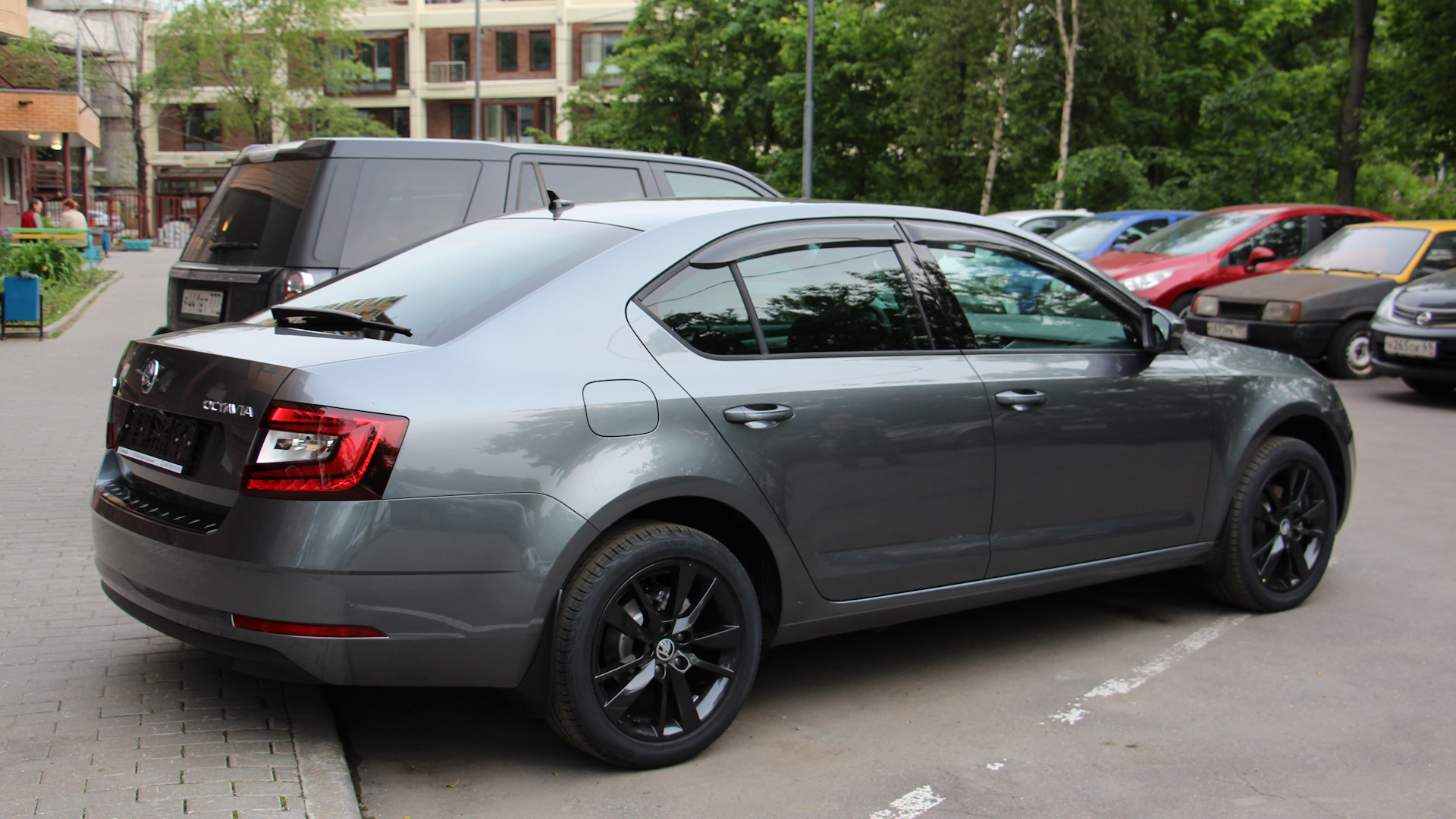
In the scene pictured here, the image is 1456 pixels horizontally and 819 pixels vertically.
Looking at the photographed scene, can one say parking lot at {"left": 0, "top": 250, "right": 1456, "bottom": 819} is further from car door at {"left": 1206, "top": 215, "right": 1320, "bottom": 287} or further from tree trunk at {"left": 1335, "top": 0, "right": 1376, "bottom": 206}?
tree trunk at {"left": 1335, "top": 0, "right": 1376, "bottom": 206}

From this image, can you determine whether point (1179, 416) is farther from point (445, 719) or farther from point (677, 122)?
point (677, 122)

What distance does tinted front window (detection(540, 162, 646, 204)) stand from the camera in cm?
739

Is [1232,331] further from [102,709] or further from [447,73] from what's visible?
[447,73]

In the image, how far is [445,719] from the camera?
3.91m

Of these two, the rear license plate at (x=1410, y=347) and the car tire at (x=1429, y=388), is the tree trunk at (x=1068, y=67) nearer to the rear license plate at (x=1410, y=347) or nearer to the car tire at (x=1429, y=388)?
the car tire at (x=1429, y=388)

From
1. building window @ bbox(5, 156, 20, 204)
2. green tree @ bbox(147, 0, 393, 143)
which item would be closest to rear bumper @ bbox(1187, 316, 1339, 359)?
building window @ bbox(5, 156, 20, 204)

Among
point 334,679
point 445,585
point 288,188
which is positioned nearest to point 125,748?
point 334,679

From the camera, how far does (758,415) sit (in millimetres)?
3594

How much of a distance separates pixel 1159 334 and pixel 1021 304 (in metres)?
0.57

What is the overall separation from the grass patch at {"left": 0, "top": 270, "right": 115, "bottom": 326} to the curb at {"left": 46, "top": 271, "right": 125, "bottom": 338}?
0.18 feet

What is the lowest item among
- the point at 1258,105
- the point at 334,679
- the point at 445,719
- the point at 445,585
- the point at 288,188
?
the point at 445,719

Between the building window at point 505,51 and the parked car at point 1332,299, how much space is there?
2091 inches

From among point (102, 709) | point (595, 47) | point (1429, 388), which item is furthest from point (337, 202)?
point (595, 47)

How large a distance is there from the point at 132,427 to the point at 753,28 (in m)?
38.3
